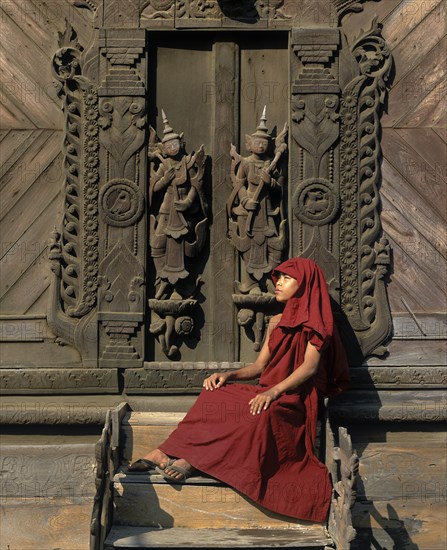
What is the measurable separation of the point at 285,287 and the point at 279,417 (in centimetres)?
77

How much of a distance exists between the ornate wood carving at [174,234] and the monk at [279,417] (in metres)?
0.51

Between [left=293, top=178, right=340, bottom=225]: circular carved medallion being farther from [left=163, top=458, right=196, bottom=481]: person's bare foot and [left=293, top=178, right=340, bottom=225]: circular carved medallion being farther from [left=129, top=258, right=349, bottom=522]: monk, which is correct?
[left=163, top=458, right=196, bottom=481]: person's bare foot

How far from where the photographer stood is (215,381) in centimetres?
506

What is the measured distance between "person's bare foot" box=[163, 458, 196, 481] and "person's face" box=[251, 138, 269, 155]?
76.1 inches

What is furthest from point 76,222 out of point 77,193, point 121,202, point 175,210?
point 175,210

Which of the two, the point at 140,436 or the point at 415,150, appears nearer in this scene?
the point at 140,436

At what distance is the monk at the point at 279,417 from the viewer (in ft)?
15.5

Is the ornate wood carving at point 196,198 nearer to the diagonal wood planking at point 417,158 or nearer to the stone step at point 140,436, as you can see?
the diagonal wood planking at point 417,158

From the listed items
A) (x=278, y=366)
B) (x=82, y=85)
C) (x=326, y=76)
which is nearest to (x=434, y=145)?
(x=326, y=76)

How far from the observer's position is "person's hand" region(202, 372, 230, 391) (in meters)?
5.04

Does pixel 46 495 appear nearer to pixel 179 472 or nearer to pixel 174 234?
pixel 179 472

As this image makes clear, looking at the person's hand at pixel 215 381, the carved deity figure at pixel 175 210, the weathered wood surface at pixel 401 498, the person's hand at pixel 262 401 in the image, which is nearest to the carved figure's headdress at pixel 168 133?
the carved deity figure at pixel 175 210

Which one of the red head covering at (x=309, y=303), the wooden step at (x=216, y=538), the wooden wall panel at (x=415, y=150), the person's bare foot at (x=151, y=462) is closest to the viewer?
the wooden step at (x=216, y=538)

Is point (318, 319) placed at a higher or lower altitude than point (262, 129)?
lower
